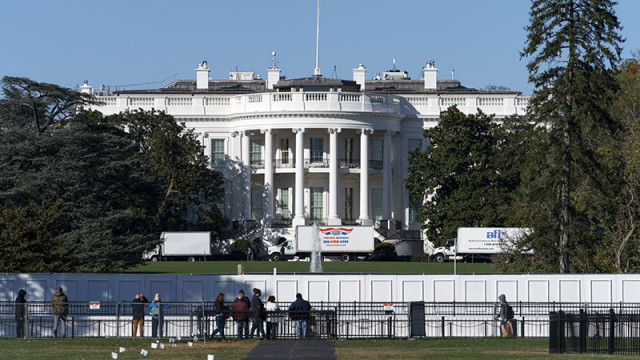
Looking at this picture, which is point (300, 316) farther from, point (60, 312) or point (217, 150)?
point (217, 150)

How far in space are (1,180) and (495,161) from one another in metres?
39.6

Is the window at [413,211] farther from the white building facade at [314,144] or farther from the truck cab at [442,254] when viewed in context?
the truck cab at [442,254]

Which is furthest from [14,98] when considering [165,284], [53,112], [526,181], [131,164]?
[526,181]

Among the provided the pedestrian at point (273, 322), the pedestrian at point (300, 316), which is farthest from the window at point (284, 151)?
the pedestrian at point (300, 316)

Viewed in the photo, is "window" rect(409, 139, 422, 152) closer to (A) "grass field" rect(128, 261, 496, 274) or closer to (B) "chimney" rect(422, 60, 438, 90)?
(B) "chimney" rect(422, 60, 438, 90)

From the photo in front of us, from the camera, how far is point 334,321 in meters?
43.3

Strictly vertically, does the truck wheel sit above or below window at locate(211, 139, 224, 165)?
below

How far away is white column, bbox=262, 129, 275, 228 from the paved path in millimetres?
64004

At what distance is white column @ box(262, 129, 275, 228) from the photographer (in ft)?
348

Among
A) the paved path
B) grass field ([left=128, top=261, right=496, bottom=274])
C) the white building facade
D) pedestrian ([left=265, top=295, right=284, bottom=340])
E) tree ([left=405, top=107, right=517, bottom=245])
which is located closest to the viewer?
the paved path

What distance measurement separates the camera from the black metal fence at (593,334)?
121 ft

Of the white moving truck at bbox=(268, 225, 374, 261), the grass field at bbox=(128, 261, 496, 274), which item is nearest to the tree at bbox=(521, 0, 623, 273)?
the grass field at bbox=(128, 261, 496, 274)

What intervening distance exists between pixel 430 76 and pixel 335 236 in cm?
2709

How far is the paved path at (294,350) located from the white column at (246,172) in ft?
216
